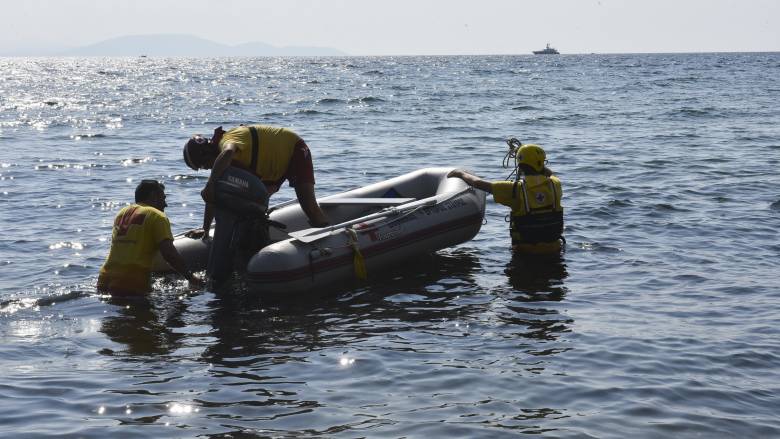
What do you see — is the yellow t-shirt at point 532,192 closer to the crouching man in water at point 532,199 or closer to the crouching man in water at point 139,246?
the crouching man in water at point 532,199

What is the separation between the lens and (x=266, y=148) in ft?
29.5

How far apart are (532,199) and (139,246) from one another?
13.6 feet

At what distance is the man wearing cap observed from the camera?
8.67 m

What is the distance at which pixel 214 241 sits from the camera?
8906 millimetres

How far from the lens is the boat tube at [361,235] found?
28.5 ft

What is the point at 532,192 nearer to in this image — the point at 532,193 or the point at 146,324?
the point at 532,193

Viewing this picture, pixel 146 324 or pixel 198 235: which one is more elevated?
pixel 198 235

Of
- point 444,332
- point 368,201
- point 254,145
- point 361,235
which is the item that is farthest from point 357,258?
point 444,332

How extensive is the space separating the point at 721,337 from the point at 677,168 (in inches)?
412

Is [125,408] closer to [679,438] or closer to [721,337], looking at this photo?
[679,438]

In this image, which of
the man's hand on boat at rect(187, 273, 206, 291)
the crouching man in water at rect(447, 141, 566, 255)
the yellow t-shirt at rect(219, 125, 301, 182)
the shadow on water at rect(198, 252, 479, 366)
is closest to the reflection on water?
the crouching man in water at rect(447, 141, 566, 255)

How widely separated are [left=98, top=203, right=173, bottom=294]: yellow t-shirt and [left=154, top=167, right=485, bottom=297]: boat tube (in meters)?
0.94

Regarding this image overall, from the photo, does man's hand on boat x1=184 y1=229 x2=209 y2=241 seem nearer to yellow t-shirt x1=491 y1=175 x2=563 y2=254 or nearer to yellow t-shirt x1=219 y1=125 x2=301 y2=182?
yellow t-shirt x1=219 y1=125 x2=301 y2=182

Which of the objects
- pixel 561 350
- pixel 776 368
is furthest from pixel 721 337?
pixel 561 350
